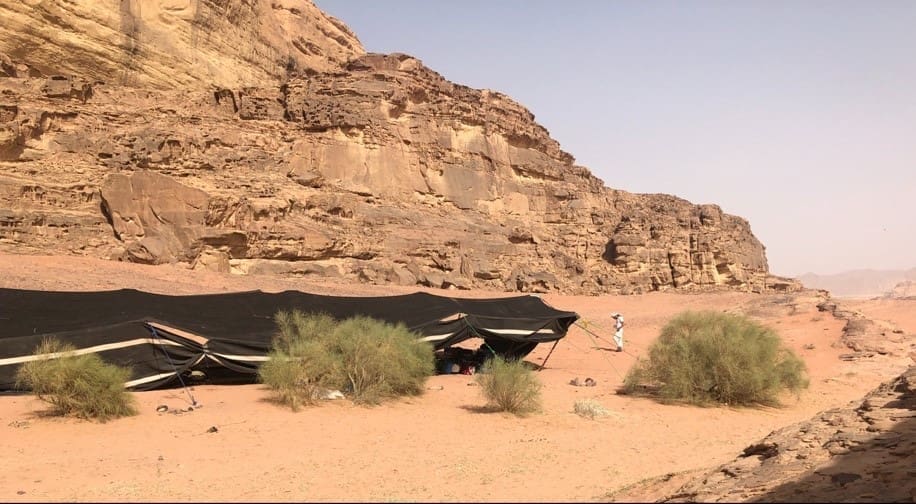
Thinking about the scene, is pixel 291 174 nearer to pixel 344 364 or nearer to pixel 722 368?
pixel 344 364

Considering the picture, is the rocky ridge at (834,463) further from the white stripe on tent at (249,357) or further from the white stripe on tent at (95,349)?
the white stripe on tent at (95,349)

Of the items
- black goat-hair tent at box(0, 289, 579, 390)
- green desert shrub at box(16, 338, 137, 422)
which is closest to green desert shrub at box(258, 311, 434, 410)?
black goat-hair tent at box(0, 289, 579, 390)

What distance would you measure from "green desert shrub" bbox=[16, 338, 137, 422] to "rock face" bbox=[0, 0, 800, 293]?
1765 centimetres

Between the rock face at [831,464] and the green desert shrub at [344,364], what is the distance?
5.82m

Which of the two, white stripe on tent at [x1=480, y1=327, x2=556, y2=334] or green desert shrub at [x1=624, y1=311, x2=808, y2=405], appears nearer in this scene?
green desert shrub at [x1=624, y1=311, x2=808, y2=405]

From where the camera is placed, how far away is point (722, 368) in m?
11.0

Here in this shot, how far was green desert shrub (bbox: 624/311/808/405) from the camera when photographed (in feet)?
35.9

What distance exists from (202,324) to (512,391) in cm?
604

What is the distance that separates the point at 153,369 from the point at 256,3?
41.4m

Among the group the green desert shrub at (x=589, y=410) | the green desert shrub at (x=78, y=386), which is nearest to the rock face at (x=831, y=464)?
the green desert shrub at (x=589, y=410)

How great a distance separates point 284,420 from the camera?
8977 millimetres

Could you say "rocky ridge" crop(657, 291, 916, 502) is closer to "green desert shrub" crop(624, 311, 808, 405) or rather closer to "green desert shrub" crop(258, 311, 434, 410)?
"green desert shrub" crop(624, 311, 808, 405)

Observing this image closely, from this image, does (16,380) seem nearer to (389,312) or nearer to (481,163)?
(389,312)

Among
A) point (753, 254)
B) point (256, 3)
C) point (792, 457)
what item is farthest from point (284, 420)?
point (753, 254)
